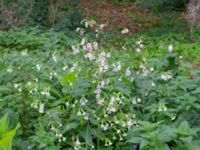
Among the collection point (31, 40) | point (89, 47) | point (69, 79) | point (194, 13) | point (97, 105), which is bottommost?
point (31, 40)

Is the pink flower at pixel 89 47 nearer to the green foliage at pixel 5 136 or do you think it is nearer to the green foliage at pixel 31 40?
the green foliage at pixel 5 136

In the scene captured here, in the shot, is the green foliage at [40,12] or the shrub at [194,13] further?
the green foliage at [40,12]

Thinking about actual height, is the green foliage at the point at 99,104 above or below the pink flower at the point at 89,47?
below

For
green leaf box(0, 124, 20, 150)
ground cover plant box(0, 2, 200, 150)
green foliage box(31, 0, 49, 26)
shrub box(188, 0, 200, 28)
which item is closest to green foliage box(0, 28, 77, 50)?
green foliage box(31, 0, 49, 26)

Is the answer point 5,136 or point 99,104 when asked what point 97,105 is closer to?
point 99,104

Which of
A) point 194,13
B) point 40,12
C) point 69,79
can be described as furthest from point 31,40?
point 69,79

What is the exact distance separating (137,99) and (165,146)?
68cm

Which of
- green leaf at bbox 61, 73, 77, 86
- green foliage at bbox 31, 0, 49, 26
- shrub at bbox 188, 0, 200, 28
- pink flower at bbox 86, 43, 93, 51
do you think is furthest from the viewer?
green foliage at bbox 31, 0, 49, 26

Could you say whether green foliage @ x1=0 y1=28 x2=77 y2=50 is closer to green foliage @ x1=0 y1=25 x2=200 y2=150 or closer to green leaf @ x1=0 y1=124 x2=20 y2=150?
green foliage @ x1=0 y1=25 x2=200 y2=150

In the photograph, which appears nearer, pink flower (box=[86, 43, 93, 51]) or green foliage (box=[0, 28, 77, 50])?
pink flower (box=[86, 43, 93, 51])

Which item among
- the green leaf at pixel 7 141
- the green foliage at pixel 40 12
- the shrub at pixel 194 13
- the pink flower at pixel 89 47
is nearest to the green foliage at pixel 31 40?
the green foliage at pixel 40 12

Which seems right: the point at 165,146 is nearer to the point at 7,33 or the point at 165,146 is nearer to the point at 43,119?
the point at 43,119

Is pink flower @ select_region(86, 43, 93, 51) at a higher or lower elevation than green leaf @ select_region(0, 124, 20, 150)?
higher

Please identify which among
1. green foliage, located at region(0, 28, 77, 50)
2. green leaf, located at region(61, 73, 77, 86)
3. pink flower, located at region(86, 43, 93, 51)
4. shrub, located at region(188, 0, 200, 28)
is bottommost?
green foliage, located at region(0, 28, 77, 50)
